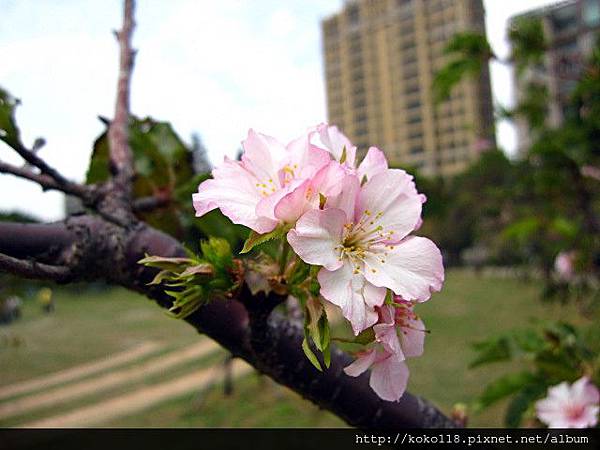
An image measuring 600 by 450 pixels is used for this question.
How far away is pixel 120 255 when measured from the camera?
2.07 ft

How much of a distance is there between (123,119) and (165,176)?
0.65ft

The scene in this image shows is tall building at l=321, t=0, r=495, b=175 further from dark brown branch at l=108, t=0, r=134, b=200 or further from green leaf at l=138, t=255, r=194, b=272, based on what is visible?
green leaf at l=138, t=255, r=194, b=272

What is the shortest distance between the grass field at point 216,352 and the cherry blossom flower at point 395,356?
1.65 meters

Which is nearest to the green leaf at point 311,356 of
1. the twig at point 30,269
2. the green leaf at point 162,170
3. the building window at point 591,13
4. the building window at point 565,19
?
the twig at point 30,269

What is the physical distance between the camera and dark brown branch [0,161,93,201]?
0.64 metres

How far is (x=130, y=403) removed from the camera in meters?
6.80

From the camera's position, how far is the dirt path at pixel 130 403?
6.11m

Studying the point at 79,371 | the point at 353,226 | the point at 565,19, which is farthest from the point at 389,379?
the point at 565,19

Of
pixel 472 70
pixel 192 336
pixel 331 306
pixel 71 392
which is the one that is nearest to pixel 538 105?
pixel 472 70

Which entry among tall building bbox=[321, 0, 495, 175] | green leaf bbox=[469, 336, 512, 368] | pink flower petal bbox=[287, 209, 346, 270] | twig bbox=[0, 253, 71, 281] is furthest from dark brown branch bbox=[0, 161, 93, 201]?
tall building bbox=[321, 0, 495, 175]

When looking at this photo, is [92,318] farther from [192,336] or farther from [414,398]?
[414,398]

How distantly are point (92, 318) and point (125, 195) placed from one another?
1488 cm

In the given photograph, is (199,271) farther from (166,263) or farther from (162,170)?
(162,170)

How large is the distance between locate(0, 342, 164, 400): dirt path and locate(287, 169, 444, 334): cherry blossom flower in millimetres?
8408
